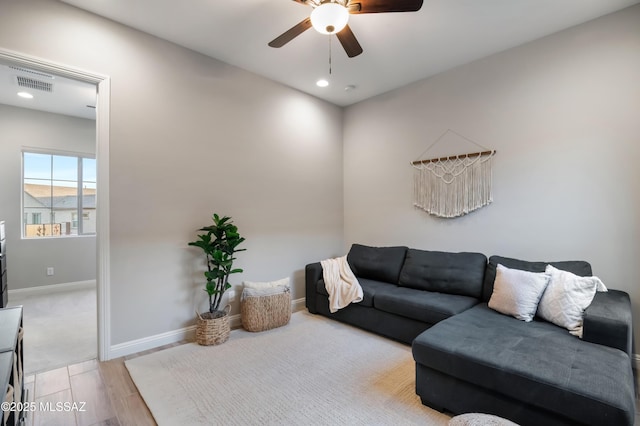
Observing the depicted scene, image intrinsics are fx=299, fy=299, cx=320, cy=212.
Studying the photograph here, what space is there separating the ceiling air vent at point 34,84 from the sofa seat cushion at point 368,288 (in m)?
4.36

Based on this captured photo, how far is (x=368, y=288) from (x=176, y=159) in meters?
2.47

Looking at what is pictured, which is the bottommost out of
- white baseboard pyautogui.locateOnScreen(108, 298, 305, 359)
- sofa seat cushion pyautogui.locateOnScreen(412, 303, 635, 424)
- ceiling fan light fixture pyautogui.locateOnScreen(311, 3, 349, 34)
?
white baseboard pyautogui.locateOnScreen(108, 298, 305, 359)

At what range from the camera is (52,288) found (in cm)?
491

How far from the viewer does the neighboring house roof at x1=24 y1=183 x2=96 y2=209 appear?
4.95 meters

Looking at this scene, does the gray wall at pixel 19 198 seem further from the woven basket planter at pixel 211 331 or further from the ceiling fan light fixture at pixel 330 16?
the ceiling fan light fixture at pixel 330 16

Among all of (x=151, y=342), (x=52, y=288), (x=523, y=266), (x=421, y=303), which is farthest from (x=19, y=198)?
(x=523, y=266)

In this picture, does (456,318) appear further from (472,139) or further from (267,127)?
(267,127)

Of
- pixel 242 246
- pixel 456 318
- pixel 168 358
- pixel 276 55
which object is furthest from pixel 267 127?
pixel 456 318

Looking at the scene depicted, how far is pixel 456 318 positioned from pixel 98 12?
395cm

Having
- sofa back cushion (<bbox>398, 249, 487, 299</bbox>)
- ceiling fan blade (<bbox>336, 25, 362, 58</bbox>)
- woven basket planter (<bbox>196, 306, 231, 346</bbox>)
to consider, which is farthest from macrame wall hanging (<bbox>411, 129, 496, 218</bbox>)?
woven basket planter (<bbox>196, 306, 231, 346</bbox>)

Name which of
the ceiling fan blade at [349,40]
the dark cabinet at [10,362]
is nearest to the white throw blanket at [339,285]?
the ceiling fan blade at [349,40]

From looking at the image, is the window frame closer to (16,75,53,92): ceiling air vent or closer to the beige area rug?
(16,75,53,92): ceiling air vent

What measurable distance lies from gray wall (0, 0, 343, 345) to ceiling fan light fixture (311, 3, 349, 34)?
1780 mm

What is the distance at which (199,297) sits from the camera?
126 inches
